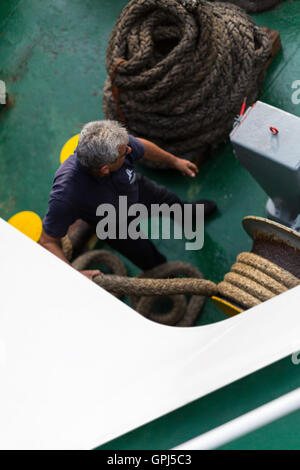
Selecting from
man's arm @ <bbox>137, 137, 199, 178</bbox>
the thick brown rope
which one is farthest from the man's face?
the thick brown rope

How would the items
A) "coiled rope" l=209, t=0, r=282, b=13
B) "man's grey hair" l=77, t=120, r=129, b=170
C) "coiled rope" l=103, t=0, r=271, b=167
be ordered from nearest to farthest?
"man's grey hair" l=77, t=120, r=129, b=170 < "coiled rope" l=103, t=0, r=271, b=167 < "coiled rope" l=209, t=0, r=282, b=13

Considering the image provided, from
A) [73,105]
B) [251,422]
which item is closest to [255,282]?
[251,422]

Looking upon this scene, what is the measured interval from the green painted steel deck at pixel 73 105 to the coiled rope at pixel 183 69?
208 millimetres

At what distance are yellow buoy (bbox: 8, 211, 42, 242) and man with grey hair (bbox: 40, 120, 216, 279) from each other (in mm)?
517

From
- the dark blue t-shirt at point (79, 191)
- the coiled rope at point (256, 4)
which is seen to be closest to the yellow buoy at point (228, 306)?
the dark blue t-shirt at point (79, 191)

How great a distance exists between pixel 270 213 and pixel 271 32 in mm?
1163

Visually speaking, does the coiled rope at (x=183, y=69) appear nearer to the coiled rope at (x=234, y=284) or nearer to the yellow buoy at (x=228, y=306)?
the coiled rope at (x=234, y=284)

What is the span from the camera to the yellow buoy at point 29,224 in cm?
273

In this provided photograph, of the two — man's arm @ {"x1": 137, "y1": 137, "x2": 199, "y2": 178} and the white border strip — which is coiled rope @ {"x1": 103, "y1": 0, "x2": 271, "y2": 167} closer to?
man's arm @ {"x1": 137, "y1": 137, "x2": 199, "y2": 178}

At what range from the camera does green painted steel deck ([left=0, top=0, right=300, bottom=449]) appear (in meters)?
2.78

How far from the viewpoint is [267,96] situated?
2.98 metres

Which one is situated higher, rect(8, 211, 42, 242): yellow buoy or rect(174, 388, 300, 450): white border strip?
rect(174, 388, 300, 450): white border strip
